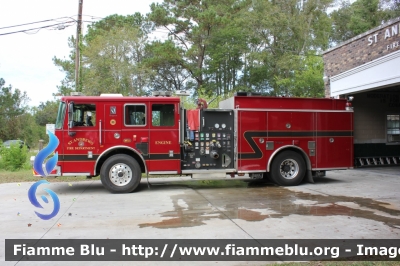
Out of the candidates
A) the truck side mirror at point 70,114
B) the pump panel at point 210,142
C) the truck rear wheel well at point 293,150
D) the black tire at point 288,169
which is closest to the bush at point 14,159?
the truck side mirror at point 70,114

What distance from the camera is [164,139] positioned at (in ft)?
32.4

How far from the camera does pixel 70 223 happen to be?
6.71m

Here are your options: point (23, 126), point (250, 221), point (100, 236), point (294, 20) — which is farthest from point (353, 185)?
point (23, 126)

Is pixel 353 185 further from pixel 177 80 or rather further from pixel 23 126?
pixel 23 126

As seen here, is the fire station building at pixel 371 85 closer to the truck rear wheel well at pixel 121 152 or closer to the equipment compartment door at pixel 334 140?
the equipment compartment door at pixel 334 140

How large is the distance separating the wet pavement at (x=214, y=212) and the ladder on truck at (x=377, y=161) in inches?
181

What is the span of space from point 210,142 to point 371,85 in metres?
6.79

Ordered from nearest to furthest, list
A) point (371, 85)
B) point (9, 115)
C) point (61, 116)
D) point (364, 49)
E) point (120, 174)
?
point (61, 116) < point (120, 174) < point (371, 85) < point (364, 49) < point (9, 115)

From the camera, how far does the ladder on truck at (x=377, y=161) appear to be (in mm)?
15891

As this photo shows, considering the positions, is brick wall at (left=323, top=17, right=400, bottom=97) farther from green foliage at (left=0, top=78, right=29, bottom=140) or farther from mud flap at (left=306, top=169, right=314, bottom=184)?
green foliage at (left=0, top=78, right=29, bottom=140)

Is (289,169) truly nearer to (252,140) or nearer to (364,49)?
(252,140)

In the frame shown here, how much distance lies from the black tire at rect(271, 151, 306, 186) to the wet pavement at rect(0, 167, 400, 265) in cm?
30

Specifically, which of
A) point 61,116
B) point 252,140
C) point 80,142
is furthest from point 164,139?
point 61,116

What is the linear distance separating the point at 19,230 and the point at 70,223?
0.85 m
